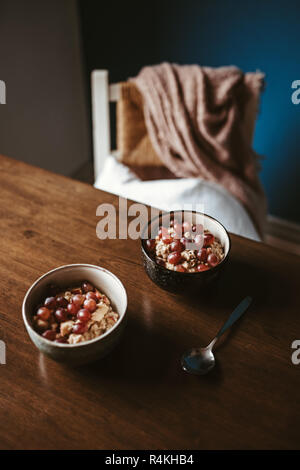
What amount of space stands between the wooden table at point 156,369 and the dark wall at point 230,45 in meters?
1.21

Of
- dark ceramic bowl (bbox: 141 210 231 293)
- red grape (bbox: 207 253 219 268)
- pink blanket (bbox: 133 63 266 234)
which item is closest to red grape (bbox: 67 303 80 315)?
dark ceramic bowl (bbox: 141 210 231 293)

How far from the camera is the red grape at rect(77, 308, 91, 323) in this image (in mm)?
632

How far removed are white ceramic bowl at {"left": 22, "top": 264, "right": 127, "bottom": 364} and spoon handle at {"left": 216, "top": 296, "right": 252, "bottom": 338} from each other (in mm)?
192

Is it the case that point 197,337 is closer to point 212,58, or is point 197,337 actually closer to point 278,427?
point 278,427

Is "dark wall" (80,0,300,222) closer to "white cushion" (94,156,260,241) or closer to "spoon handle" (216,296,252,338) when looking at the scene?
"white cushion" (94,156,260,241)

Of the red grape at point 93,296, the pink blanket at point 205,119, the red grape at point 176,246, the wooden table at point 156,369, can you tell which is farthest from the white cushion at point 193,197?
the red grape at point 93,296

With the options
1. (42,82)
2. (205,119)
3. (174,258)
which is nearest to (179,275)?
(174,258)

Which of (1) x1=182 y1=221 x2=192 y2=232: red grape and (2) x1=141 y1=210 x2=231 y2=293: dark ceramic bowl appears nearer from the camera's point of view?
(2) x1=141 y1=210 x2=231 y2=293: dark ceramic bowl

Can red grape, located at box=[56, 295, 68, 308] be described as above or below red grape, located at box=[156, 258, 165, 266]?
below

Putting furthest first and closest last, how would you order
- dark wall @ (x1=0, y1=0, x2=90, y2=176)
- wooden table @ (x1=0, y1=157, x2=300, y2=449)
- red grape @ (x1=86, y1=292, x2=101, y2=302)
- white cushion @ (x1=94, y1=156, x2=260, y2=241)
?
dark wall @ (x1=0, y1=0, x2=90, y2=176), white cushion @ (x1=94, y1=156, x2=260, y2=241), red grape @ (x1=86, y1=292, x2=101, y2=302), wooden table @ (x1=0, y1=157, x2=300, y2=449)

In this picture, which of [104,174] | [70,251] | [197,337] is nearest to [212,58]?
[104,174]

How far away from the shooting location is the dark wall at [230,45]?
5.61 ft
